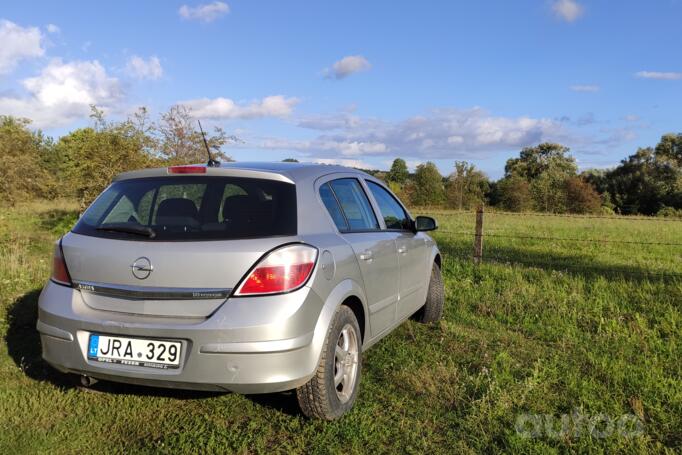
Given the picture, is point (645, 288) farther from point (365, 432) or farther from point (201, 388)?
point (201, 388)

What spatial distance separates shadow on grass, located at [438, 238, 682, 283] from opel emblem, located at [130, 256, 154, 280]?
687 centimetres

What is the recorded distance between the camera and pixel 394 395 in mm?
3641

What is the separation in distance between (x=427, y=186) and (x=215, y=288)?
159 ft

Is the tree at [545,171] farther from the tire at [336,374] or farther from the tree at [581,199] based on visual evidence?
the tire at [336,374]

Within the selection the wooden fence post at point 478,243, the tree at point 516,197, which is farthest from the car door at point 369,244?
the tree at point 516,197

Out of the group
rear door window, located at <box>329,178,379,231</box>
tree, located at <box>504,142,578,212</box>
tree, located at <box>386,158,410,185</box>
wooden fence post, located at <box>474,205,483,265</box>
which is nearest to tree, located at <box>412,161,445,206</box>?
tree, located at <box>386,158,410,185</box>

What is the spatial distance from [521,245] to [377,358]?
9.23 meters

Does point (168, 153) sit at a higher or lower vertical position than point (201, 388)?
higher

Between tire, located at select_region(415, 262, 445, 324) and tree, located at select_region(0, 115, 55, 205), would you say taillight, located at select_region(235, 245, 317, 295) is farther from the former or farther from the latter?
tree, located at select_region(0, 115, 55, 205)

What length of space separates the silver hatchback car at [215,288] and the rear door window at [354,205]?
0.19 metres

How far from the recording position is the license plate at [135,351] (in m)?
2.71

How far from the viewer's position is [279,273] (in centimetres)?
272

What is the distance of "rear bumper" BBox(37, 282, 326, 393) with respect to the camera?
104 inches

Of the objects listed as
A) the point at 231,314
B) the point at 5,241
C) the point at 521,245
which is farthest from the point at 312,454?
the point at 521,245
